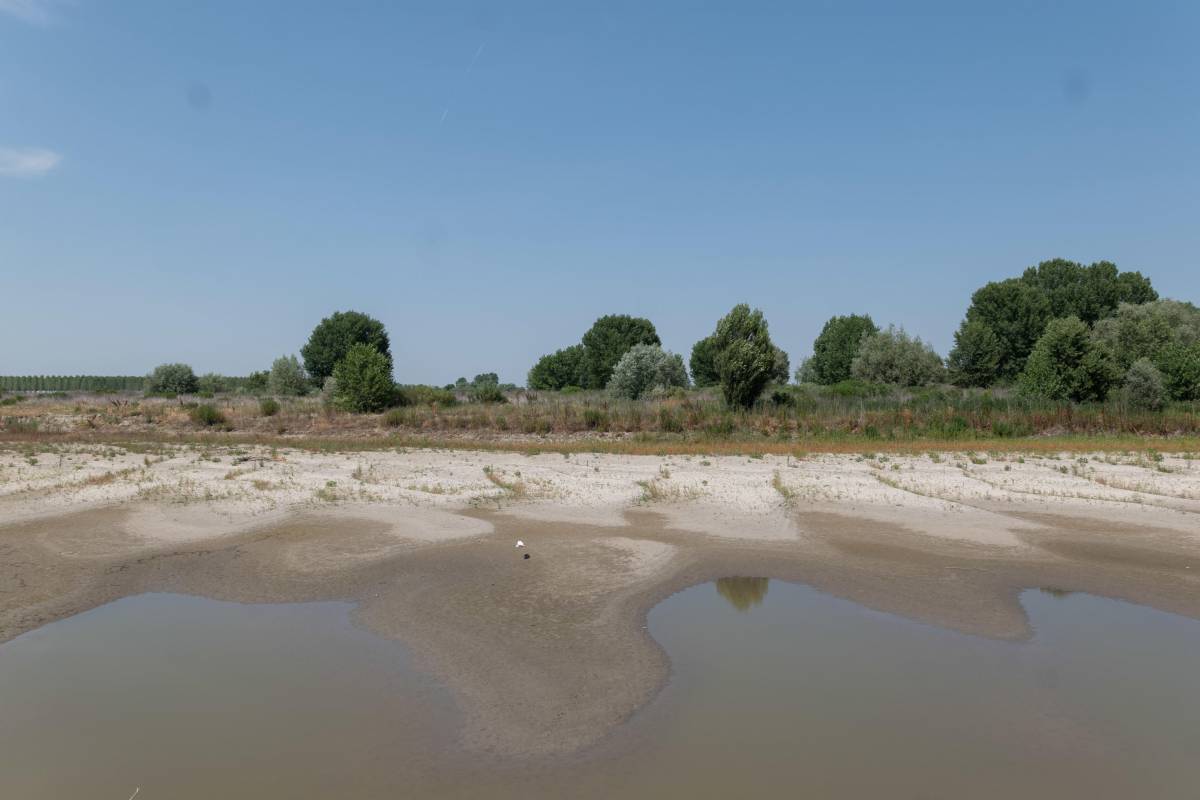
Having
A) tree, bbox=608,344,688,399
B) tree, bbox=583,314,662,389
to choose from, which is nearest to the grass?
tree, bbox=608,344,688,399

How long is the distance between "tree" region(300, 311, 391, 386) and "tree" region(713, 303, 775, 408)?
39733mm

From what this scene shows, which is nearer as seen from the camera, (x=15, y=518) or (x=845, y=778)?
(x=845, y=778)

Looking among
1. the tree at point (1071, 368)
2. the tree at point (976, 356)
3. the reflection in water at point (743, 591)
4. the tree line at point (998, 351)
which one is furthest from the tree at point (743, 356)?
the tree at point (976, 356)

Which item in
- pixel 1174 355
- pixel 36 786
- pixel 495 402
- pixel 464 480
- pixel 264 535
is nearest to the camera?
pixel 36 786

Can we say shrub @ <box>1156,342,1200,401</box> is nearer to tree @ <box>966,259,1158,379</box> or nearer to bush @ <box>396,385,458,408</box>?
tree @ <box>966,259,1158,379</box>

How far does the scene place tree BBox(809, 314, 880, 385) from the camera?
8150cm

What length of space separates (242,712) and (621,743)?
10.4 ft

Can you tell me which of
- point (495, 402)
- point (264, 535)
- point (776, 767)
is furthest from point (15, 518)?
point (495, 402)

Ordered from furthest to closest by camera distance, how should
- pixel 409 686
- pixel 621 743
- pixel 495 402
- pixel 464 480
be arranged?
1. pixel 495 402
2. pixel 464 480
3. pixel 409 686
4. pixel 621 743

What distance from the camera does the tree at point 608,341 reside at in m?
80.1

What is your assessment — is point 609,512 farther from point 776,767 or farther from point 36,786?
point 36,786

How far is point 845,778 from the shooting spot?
5609 mm

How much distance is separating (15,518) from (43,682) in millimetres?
9378

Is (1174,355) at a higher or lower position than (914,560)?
higher
